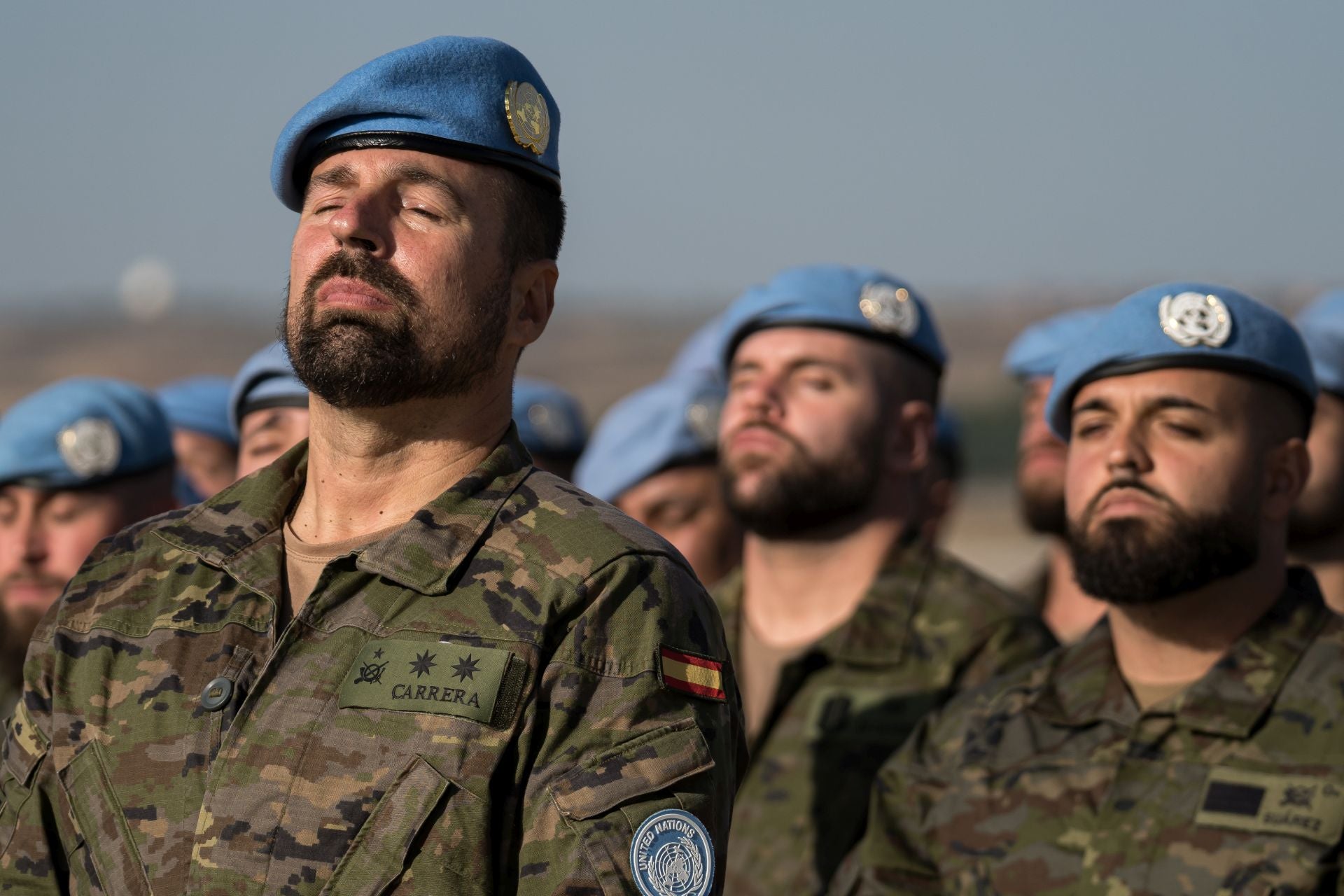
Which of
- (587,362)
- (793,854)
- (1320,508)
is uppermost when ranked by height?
(1320,508)

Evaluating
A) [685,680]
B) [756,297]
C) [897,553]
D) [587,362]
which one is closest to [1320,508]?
[897,553]

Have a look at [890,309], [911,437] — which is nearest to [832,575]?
[911,437]

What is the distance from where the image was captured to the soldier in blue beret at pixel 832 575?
5.15m

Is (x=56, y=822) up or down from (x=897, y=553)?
up

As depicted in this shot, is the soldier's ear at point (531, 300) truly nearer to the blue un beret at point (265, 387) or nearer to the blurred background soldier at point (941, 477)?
the blue un beret at point (265, 387)

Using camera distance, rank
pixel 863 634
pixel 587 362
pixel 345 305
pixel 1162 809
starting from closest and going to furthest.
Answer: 1. pixel 345 305
2. pixel 1162 809
3. pixel 863 634
4. pixel 587 362

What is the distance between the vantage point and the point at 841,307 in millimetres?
5898

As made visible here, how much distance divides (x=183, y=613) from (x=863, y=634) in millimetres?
2823

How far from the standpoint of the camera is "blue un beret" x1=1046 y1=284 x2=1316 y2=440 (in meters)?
4.46

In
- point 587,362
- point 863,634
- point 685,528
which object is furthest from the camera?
point 587,362

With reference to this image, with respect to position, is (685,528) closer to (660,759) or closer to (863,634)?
(863,634)

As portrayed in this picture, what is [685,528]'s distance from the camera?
6.86 m

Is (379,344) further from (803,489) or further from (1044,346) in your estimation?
(1044,346)

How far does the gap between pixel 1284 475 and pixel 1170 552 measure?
1.56 feet
